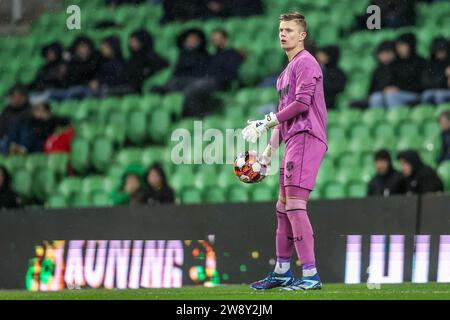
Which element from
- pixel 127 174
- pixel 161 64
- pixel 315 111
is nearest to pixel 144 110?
pixel 161 64

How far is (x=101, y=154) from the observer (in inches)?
499

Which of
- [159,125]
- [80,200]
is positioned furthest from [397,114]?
[80,200]

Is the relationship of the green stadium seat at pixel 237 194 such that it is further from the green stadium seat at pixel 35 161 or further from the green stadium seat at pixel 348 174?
the green stadium seat at pixel 35 161

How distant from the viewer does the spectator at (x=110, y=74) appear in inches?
521

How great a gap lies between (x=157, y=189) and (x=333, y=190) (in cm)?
161

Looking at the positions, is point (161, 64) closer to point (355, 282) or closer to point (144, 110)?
point (144, 110)

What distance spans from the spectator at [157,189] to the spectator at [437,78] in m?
2.60

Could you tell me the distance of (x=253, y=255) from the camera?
10273 millimetres

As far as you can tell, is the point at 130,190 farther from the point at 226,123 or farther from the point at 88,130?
the point at 88,130

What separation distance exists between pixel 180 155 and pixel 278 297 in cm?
512

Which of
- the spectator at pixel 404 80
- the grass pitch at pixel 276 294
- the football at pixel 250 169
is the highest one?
the spectator at pixel 404 80

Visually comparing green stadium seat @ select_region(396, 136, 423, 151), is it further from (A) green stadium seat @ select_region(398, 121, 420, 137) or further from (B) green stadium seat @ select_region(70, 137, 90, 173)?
(B) green stadium seat @ select_region(70, 137, 90, 173)

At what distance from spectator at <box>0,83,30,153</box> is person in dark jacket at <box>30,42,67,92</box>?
303mm

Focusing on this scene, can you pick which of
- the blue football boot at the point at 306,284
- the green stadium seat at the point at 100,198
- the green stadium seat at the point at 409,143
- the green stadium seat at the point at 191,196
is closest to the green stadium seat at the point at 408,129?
the green stadium seat at the point at 409,143
